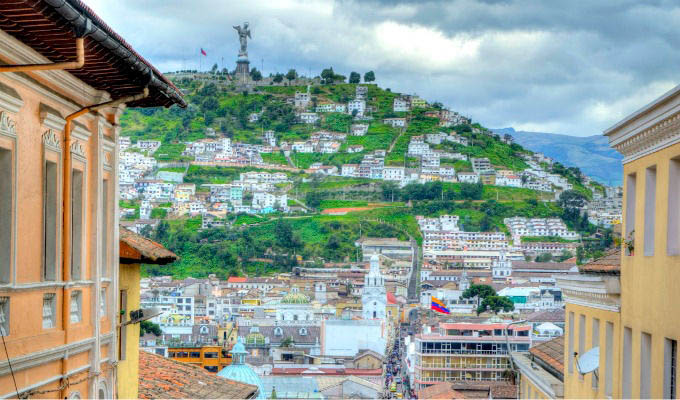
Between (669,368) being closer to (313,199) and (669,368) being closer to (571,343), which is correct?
(571,343)

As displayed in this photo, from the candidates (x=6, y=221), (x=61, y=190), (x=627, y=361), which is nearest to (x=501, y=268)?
(x=627, y=361)

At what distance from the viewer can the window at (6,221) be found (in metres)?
6.34

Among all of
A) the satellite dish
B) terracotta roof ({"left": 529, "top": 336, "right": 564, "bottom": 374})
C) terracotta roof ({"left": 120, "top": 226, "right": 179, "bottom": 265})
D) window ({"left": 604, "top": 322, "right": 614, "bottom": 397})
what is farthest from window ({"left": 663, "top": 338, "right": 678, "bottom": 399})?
terracotta roof ({"left": 529, "top": 336, "right": 564, "bottom": 374})

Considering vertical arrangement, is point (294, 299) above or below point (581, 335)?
below

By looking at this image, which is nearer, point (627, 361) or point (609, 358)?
point (627, 361)

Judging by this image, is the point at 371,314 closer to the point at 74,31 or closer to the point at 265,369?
the point at 265,369

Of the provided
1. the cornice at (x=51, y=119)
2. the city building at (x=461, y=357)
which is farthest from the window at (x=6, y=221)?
the city building at (x=461, y=357)

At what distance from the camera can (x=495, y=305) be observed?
121375 mm

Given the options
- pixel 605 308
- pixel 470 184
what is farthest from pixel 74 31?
pixel 470 184

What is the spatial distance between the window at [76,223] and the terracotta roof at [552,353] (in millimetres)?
8679

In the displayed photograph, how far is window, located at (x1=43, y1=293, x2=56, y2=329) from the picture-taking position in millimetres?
7195

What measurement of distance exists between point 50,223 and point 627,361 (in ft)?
16.7

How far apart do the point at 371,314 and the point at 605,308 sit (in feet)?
350

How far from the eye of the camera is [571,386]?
12820 mm
